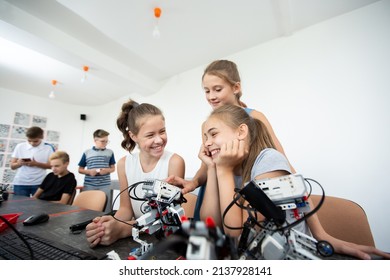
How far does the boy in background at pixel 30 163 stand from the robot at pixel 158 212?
253 centimetres

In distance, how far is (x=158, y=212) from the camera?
1.74 feet

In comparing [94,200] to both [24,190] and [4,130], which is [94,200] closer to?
[24,190]

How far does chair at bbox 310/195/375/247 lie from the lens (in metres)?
0.76

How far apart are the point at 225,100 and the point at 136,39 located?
5.29 feet

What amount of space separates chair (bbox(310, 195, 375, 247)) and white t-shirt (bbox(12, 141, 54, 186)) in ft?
10.2

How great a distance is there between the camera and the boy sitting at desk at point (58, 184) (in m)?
1.85

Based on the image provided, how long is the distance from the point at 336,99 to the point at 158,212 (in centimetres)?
191

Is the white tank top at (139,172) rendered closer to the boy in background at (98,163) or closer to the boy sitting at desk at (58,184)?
the boy sitting at desk at (58,184)

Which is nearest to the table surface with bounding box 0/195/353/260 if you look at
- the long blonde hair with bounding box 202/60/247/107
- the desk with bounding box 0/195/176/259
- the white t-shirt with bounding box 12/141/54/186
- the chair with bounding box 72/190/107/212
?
the desk with bounding box 0/195/176/259

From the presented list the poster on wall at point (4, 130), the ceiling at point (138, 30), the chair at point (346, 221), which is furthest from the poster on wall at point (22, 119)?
the chair at point (346, 221)

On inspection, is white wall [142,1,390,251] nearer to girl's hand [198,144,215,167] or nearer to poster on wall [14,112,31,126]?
girl's hand [198,144,215,167]
